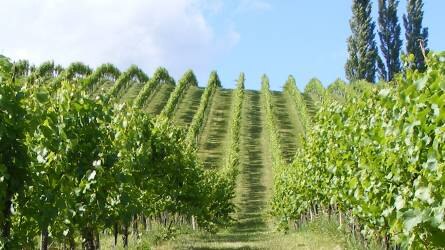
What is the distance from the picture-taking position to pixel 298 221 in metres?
29.8

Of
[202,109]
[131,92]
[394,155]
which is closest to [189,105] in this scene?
[202,109]

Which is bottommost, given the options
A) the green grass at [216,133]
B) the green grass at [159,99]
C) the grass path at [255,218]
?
the grass path at [255,218]

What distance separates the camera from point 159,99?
6769 cm

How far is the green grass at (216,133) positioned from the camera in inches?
1890

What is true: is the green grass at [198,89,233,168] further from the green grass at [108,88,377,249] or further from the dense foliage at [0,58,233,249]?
the dense foliage at [0,58,233,249]

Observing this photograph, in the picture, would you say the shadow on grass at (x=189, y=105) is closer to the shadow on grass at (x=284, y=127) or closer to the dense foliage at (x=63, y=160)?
the shadow on grass at (x=284, y=127)

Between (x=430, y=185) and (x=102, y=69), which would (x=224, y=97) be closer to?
(x=102, y=69)

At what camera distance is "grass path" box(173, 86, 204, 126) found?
58819 millimetres

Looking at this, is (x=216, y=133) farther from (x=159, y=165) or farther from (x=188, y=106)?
(x=159, y=165)

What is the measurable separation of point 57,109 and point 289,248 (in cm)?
1042

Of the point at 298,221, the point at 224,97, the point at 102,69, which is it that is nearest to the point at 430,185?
the point at 298,221

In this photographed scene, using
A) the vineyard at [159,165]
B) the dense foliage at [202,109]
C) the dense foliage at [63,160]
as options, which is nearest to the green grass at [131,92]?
the dense foliage at [202,109]

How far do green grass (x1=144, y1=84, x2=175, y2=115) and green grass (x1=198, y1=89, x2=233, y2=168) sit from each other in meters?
5.51

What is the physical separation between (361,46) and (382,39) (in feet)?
8.49
